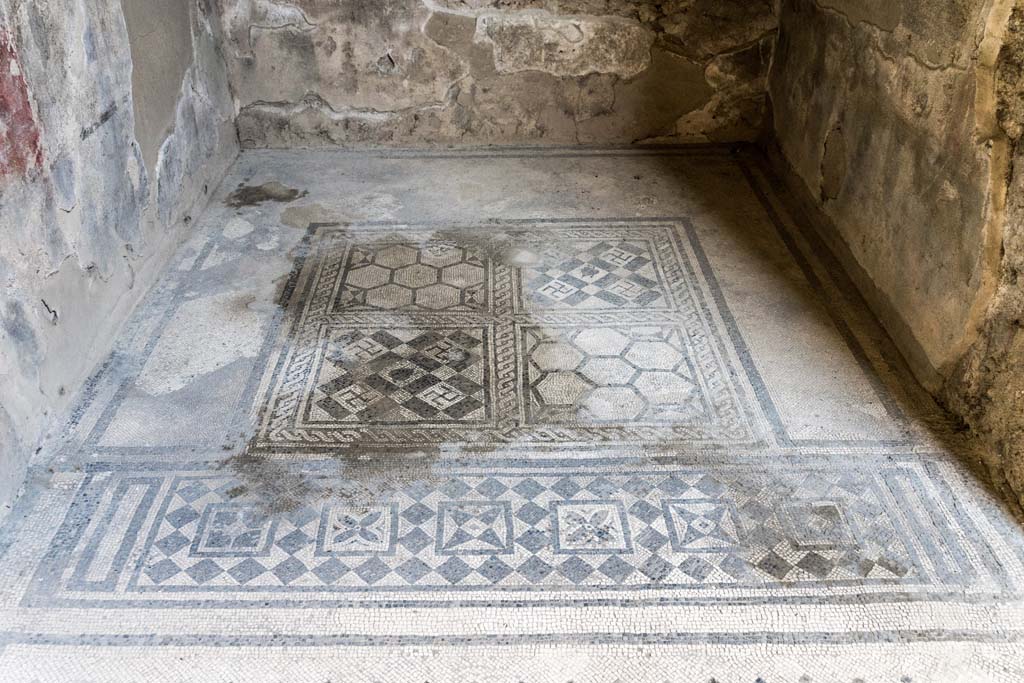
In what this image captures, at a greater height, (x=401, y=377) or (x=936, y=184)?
(x=936, y=184)

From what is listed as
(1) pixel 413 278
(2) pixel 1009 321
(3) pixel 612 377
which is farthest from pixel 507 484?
(2) pixel 1009 321

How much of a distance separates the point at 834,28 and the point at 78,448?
2.32 metres

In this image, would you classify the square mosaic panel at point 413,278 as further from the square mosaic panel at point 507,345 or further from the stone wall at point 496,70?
the stone wall at point 496,70

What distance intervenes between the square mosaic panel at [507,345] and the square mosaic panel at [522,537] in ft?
0.52

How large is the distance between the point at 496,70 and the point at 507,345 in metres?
1.47

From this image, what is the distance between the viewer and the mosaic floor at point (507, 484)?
147 cm

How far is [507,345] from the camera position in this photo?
7.36 feet

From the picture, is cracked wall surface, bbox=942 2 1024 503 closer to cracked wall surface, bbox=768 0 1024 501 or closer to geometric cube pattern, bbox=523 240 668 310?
cracked wall surface, bbox=768 0 1024 501

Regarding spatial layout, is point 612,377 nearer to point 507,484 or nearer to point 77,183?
Result: point 507,484

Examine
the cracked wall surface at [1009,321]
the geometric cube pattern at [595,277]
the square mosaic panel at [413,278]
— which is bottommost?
the geometric cube pattern at [595,277]

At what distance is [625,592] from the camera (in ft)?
5.09

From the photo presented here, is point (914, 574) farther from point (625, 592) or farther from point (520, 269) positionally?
point (520, 269)

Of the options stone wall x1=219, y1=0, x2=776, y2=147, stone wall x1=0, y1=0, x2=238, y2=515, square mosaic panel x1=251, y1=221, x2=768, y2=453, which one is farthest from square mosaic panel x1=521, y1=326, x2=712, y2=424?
stone wall x1=219, y1=0, x2=776, y2=147

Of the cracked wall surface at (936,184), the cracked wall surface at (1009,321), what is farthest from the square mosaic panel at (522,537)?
the cracked wall surface at (936,184)
